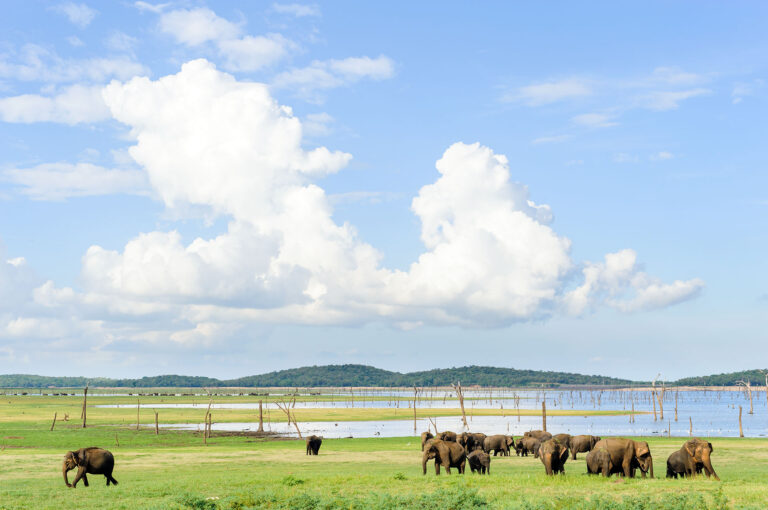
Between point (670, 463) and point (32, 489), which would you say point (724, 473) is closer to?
point (670, 463)

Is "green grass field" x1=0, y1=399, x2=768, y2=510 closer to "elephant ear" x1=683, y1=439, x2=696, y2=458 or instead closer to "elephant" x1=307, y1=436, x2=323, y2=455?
"elephant ear" x1=683, y1=439, x2=696, y2=458

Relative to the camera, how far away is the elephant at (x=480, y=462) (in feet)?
121

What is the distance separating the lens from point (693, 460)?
3152 cm

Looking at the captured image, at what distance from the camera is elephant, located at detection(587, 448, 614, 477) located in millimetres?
31797

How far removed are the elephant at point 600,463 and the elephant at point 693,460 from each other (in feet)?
9.66

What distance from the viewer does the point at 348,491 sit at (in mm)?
27438

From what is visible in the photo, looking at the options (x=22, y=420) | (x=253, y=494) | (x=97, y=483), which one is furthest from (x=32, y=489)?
(x=22, y=420)

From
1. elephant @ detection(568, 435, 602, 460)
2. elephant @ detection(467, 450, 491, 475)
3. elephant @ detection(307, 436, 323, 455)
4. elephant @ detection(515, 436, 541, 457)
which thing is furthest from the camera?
elephant @ detection(307, 436, 323, 455)

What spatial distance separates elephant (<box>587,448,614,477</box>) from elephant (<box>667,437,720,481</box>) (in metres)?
2.94

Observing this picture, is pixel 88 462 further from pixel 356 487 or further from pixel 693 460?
pixel 693 460

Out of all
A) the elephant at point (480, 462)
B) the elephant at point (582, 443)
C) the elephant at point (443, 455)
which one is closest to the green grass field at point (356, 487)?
the elephant at point (582, 443)

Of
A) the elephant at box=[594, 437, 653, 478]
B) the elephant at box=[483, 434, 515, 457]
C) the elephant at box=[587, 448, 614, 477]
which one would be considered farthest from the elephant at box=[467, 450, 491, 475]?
the elephant at box=[483, 434, 515, 457]

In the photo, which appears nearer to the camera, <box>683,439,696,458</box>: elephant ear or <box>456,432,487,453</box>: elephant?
<box>683,439,696,458</box>: elephant ear

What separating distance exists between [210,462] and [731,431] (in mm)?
85255
